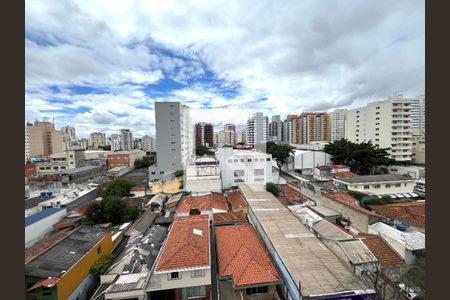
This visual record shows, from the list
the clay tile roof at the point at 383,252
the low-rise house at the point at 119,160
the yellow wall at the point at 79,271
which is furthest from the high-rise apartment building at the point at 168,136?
the clay tile roof at the point at 383,252

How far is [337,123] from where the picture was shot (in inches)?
2362

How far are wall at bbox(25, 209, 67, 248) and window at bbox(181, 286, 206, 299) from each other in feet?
31.0

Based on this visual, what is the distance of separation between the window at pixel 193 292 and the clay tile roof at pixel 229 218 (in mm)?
5479

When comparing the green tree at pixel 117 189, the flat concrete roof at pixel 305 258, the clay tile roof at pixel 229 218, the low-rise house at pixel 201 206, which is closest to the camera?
the flat concrete roof at pixel 305 258

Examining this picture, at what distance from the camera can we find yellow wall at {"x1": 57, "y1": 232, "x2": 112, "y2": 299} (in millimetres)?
7383

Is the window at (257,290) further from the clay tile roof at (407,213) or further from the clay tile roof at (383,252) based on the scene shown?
the clay tile roof at (407,213)

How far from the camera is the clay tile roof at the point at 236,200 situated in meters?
15.8

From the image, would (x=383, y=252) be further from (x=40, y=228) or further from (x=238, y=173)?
(x=40, y=228)

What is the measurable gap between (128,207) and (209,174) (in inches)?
320

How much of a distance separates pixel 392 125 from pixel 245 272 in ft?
110

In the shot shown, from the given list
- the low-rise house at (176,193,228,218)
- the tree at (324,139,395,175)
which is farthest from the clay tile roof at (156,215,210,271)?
the tree at (324,139,395,175)

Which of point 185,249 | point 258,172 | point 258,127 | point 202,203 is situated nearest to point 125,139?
point 258,127

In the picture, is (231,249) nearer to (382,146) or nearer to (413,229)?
(413,229)

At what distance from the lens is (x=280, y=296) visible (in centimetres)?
802
